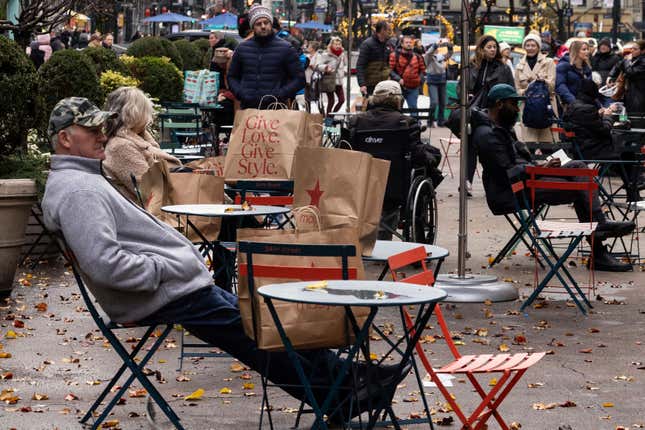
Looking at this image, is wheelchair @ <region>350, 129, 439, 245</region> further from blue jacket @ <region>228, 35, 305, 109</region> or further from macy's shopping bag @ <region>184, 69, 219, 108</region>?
macy's shopping bag @ <region>184, 69, 219, 108</region>

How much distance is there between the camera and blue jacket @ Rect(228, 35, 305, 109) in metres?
14.2

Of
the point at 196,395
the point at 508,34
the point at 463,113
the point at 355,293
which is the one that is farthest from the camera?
the point at 508,34

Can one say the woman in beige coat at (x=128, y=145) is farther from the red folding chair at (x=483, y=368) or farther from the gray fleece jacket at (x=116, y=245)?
Result: the red folding chair at (x=483, y=368)

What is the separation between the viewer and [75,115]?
5902 mm

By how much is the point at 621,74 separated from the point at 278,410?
14886 millimetres

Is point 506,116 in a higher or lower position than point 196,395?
higher

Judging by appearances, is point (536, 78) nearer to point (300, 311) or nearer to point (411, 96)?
point (411, 96)

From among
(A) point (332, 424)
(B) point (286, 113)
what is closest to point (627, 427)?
(A) point (332, 424)

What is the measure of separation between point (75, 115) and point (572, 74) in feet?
40.6

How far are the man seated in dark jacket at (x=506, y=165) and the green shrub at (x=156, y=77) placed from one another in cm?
1222

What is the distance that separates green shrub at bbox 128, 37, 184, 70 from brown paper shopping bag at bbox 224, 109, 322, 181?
17.9m

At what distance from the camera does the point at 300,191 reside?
284 inches

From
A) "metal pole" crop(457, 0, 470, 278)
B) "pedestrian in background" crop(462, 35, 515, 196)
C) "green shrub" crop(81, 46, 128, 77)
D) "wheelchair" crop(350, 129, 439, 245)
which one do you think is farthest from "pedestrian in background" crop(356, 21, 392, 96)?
"metal pole" crop(457, 0, 470, 278)

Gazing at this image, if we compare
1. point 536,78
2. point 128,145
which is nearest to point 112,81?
point 536,78
